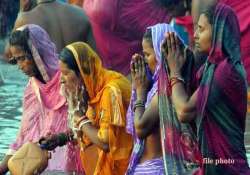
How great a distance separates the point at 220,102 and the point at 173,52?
0.39m

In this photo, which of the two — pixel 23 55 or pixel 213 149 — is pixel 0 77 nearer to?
pixel 23 55

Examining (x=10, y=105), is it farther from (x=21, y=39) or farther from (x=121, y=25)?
(x=21, y=39)

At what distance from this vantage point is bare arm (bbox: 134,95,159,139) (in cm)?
575

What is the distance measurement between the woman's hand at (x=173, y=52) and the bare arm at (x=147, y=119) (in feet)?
1.14

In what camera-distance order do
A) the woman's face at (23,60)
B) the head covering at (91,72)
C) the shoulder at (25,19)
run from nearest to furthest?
1. the head covering at (91,72)
2. the woman's face at (23,60)
3. the shoulder at (25,19)

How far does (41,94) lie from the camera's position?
739cm

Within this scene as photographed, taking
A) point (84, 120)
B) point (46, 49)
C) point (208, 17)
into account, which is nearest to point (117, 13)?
point (46, 49)

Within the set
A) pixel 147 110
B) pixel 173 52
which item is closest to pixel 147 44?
pixel 147 110

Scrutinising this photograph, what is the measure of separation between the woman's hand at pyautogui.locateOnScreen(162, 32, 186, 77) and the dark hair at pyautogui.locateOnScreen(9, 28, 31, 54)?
1.91 meters

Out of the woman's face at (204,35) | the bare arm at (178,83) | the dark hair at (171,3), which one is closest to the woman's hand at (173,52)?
the bare arm at (178,83)

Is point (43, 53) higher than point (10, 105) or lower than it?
lower

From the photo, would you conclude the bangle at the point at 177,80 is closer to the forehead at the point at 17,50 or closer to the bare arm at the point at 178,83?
the bare arm at the point at 178,83

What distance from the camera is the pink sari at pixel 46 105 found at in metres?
7.28

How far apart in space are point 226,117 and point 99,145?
4.41 feet
